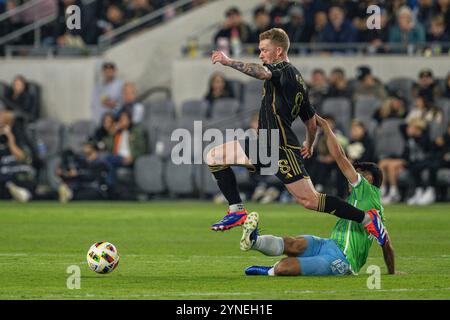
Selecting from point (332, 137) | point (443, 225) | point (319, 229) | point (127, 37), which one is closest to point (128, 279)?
point (332, 137)

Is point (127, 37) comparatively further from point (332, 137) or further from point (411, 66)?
point (332, 137)

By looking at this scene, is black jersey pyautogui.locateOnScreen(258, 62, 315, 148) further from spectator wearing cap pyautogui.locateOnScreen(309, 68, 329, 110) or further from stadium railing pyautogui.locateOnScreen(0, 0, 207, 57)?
stadium railing pyautogui.locateOnScreen(0, 0, 207, 57)

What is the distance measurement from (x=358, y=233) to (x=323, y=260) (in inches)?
17.9

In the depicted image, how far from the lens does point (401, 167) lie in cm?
2378

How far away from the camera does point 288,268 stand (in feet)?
41.0

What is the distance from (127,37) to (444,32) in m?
7.52

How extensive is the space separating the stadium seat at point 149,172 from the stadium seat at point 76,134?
188 cm

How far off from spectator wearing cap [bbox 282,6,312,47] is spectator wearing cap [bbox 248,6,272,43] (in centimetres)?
45

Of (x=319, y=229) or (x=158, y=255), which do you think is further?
(x=319, y=229)

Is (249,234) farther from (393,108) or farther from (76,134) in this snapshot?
(76,134)

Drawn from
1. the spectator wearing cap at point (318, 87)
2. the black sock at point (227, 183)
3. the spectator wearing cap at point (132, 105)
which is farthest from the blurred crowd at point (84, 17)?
the black sock at point (227, 183)

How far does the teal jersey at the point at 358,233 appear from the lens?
12.5 metres

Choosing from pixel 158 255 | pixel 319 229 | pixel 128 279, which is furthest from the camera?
pixel 319 229

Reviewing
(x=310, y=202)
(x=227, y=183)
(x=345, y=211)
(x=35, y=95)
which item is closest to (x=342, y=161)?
(x=345, y=211)
